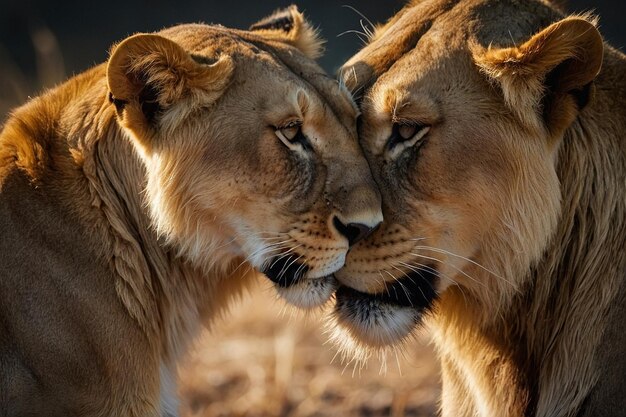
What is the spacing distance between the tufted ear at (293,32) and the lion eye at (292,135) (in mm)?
732

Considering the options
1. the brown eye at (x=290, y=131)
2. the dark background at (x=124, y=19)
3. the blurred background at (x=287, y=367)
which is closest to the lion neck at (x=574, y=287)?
the blurred background at (x=287, y=367)

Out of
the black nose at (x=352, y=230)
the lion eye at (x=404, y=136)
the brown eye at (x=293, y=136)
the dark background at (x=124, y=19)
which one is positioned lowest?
the dark background at (x=124, y=19)

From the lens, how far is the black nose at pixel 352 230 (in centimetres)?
336

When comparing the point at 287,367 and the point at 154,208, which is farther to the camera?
the point at 287,367

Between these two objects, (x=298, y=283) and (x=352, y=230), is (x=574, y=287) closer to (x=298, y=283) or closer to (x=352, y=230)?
(x=352, y=230)

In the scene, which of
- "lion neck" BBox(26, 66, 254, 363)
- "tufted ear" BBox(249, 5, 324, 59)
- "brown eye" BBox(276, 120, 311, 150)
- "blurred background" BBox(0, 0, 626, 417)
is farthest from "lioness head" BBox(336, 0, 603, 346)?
"tufted ear" BBox(249, 5, 324, 59)

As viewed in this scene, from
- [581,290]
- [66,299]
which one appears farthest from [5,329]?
[581,290]

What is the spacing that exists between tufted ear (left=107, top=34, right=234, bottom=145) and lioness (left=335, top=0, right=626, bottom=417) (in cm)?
57

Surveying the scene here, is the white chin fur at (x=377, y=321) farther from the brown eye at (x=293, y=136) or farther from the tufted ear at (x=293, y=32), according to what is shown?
the tufted ear at (x=293, y=32)

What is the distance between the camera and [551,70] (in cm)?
333

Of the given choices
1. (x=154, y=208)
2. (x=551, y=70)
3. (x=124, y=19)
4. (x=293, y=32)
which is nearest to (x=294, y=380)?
(x=293, y=32)

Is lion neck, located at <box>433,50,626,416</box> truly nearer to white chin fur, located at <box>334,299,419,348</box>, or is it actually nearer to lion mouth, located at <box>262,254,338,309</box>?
white chin fur, located at <box>334,299,419,348</box>

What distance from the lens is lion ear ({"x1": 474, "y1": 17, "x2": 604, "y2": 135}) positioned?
3.24 m

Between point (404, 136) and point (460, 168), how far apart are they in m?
0.23
